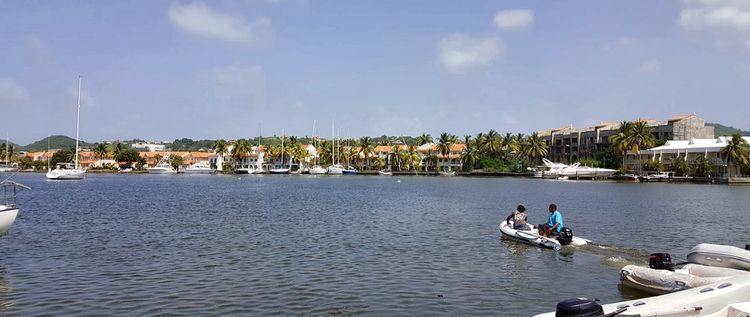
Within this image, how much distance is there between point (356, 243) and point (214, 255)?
650 cm

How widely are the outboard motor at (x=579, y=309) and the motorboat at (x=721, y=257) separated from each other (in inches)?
338

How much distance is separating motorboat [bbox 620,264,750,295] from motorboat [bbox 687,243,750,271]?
52 centimetres

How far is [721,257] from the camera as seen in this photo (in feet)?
54.7

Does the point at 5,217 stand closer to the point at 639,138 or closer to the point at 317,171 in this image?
the point at 639,138

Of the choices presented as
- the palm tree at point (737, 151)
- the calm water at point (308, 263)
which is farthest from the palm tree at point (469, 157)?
the calm water at point (308, 263)

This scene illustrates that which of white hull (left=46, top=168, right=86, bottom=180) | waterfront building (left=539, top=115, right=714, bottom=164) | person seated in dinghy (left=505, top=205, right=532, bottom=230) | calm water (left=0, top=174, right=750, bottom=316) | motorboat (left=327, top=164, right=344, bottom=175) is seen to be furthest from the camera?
motorboat (left=327, top=164, right=344, bottom=175)

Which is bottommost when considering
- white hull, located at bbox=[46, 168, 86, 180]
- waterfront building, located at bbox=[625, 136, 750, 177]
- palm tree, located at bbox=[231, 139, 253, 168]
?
white hull, located at bbox=[46, 168, 86, 180]

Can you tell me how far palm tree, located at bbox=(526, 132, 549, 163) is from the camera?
543ft

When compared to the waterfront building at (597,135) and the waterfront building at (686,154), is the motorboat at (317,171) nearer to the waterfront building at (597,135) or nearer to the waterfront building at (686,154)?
the waterfront building at (597,135)

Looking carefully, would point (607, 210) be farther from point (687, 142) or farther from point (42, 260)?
point (687, 142)

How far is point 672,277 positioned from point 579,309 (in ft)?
23.5

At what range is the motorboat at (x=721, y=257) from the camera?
16.3m

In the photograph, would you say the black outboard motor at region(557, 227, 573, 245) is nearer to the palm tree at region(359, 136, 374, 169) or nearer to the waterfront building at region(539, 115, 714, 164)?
the waterfront building at region(539, 115, 714, 164)

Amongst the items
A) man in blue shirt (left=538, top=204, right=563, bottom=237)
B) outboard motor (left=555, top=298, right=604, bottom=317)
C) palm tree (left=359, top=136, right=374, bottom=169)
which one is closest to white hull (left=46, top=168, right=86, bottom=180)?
palm tree (left=359, top=136, right=374, bottom=169)
